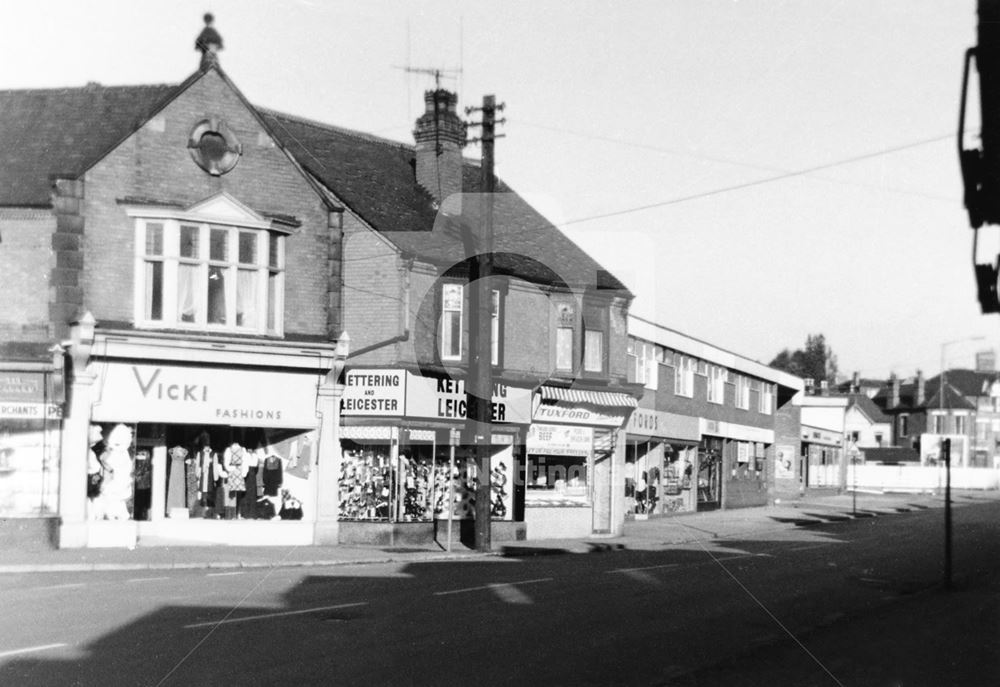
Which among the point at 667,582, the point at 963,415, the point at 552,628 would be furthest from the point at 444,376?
the point at 963,415

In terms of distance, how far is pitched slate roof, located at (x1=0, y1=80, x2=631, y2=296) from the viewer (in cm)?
2586

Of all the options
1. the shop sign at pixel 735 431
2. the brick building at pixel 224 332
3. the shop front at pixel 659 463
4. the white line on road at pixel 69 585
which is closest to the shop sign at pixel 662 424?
the shop front at pixel 659 463

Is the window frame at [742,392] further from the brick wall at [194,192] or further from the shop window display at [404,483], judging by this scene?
the brick wall at [194,192]

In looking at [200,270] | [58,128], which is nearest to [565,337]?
[200,270]

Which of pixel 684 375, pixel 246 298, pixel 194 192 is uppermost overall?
pixel 194 192

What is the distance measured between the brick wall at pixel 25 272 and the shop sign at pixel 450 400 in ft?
25.8

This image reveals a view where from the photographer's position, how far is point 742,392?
51.1m

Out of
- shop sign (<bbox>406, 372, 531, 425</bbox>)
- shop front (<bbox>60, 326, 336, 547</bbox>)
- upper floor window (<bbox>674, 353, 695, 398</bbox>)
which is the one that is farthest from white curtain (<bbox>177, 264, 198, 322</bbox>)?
upper floor window (<bbox>674, 353, 695, 398</bbox>)

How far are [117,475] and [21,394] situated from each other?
2505mm

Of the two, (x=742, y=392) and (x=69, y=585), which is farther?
(x=742, y=392)

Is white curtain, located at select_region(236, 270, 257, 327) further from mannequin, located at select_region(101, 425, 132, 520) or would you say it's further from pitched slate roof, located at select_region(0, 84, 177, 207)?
pitched slate roof, located at select_region(0, 84, 177, 207)

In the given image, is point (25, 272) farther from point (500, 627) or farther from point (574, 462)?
point (574, 462)

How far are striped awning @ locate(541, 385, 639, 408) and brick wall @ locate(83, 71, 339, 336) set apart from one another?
7.33 m

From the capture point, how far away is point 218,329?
25.1 metres
